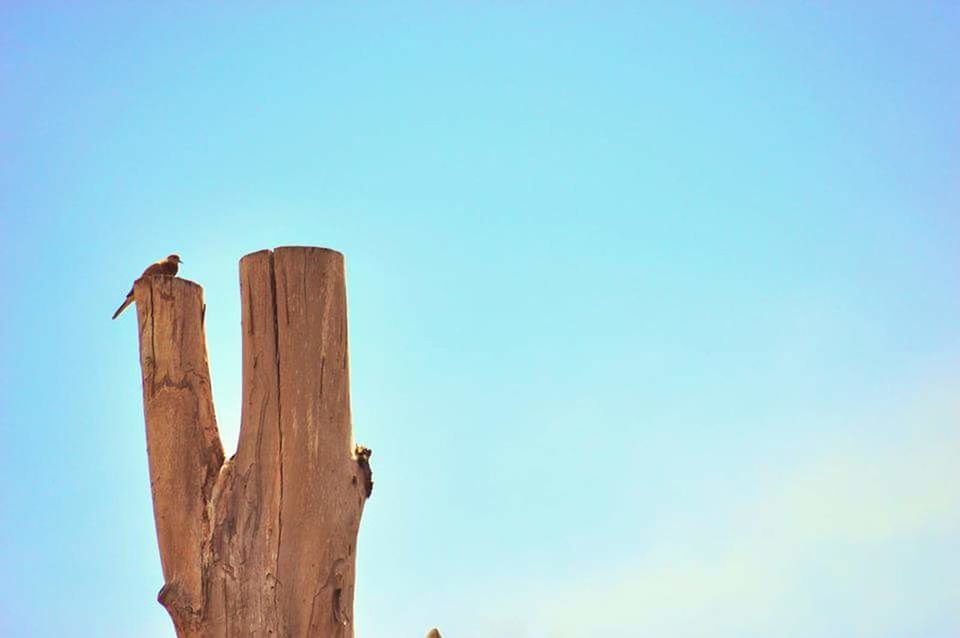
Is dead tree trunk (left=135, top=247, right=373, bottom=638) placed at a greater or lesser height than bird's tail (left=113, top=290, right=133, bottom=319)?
lesser

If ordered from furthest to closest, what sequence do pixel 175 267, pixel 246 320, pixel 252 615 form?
pixel 175 267, pixel 246 320, pixel 252 615

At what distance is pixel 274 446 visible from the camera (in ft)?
18.5

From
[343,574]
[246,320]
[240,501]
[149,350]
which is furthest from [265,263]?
[343,574]

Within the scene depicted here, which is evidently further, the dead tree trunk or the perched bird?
the perched bird

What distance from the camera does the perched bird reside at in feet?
20.2

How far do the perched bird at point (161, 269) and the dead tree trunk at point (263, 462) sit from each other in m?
0.23

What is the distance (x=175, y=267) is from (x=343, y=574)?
6.67 feet

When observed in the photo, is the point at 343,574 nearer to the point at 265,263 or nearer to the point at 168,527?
the point at 168,527

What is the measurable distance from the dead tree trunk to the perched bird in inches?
9.1

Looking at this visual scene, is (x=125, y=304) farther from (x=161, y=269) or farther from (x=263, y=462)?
(x=263, y=462)

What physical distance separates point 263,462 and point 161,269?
54.2 inches

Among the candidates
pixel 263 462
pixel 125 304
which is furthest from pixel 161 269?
pixel 263 462

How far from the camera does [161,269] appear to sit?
628 cm

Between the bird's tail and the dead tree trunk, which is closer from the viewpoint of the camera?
the dead tree trunk
